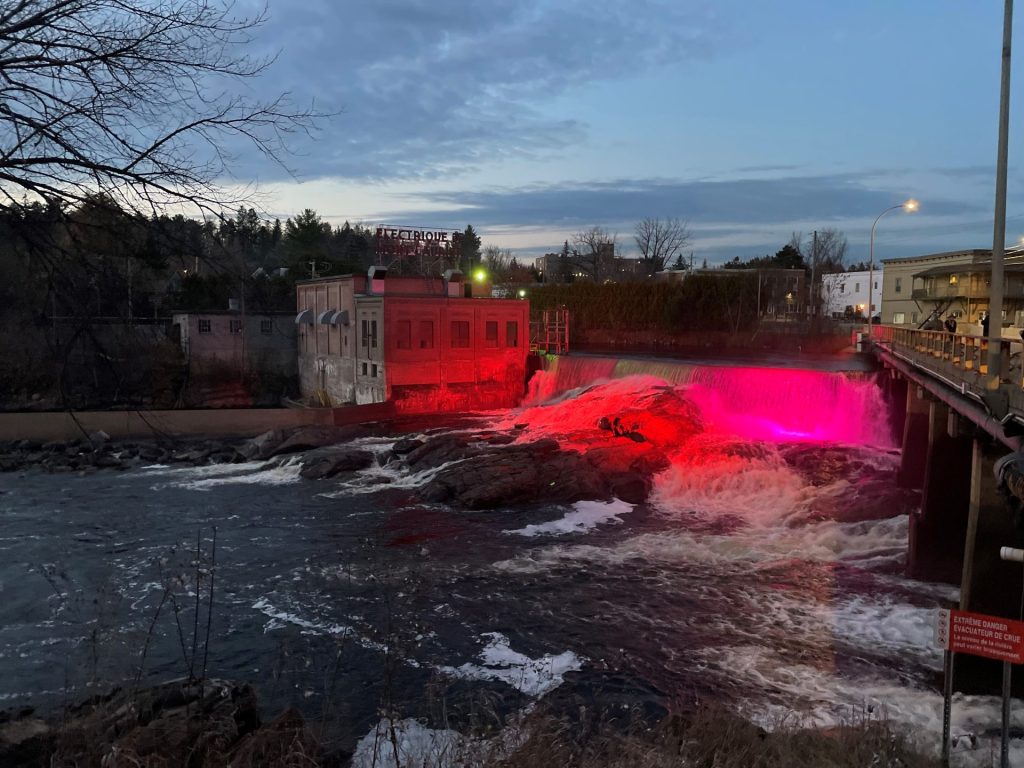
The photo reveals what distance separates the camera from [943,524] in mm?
15930

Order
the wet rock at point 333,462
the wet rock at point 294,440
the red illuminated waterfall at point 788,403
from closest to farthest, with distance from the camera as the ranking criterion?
the red illuminated waterfall at point 788,403 → the wet rock at point 333,462 → the wet rock at point 294,440

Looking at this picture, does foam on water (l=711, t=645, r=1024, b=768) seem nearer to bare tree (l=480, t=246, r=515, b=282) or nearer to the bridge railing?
the bridge railing

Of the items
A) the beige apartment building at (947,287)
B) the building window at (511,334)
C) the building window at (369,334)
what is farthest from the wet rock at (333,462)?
the beige apartment building at (947,287)

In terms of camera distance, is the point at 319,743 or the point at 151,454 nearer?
the point at 319,743

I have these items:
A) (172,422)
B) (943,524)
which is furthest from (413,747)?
(172,422)

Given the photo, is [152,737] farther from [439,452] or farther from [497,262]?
[497,262]

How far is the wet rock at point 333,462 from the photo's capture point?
26.0 metres

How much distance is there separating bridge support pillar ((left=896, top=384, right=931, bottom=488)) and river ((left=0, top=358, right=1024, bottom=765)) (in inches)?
20.8

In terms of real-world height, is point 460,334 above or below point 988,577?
above

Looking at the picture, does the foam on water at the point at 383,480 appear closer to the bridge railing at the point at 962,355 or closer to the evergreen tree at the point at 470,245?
the bridge railing at the point at 962,355

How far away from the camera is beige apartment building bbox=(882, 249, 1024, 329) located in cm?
4503

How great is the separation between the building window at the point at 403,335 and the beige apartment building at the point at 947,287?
3097 centimetres

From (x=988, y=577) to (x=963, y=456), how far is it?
623 cm

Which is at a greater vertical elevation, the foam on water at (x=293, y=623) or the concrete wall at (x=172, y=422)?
the concrete wall at (x=172, y=422)
